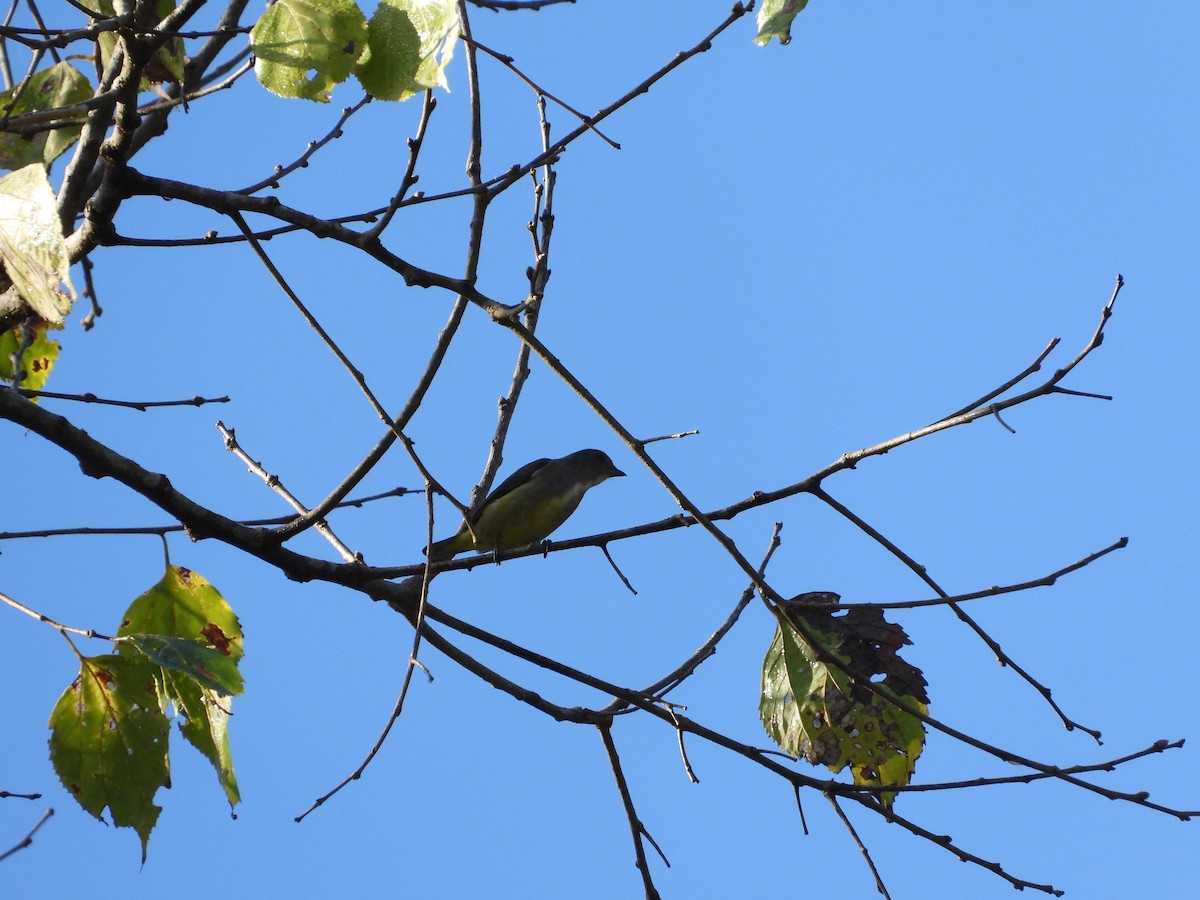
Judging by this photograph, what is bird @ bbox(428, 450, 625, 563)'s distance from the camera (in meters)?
6.61

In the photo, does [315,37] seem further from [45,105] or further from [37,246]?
[45,105]

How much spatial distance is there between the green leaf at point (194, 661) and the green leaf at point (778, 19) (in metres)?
1.92

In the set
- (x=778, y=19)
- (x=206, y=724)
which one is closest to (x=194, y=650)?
(x=206, y=724)

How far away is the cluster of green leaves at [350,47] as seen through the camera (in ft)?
7.84

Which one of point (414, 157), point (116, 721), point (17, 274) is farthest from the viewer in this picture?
point (116, 721)

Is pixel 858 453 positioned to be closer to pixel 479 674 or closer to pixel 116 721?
pixel 479 674

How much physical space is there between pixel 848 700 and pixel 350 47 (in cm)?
231

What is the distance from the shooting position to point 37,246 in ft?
7.32

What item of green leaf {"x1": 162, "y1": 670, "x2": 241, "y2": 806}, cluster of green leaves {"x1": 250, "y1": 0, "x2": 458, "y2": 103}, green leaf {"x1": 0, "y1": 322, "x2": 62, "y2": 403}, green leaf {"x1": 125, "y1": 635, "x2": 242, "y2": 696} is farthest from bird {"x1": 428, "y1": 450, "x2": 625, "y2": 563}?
cluster of green leaves {"x1": 250, "y1": 0, "x2": 458, "y2": 103}

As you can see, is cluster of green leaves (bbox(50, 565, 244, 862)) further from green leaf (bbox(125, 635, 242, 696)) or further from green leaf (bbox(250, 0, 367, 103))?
green leaf (bbox(250, 0, 367, 103))

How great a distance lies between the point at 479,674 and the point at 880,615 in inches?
49.4

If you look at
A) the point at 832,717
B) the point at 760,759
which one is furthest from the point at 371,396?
the point at 832,717

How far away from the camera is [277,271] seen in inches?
113

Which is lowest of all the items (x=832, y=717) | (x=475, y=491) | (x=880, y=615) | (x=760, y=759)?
(x=760, y=759)
